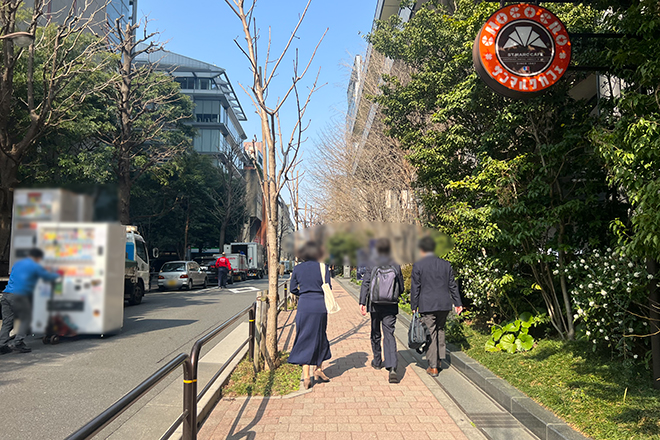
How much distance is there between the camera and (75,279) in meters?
4.40

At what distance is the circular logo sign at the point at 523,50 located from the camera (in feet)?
17.5

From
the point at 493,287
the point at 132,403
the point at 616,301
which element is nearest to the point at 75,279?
the point at 132,403

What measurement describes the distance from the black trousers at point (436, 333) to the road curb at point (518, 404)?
1.08ft

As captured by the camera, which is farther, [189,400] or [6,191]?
[6,191]

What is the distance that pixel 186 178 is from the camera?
32.2 metres

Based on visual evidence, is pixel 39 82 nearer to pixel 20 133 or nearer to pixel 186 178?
pixel 20 133

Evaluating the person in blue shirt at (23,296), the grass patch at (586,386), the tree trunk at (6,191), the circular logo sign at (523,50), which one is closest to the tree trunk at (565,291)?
the grass patch at (586,386)

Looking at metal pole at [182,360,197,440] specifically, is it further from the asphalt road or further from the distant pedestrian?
the distant pedestrian

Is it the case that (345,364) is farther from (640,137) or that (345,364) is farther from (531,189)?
(640,137)

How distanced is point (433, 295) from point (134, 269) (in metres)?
A: 12.7

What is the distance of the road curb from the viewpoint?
3961mm

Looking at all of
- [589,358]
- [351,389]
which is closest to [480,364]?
[589,358]

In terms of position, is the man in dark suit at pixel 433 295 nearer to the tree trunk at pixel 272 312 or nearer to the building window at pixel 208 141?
the tree trunk at pixel 272 312

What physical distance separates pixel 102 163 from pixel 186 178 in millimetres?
11259
